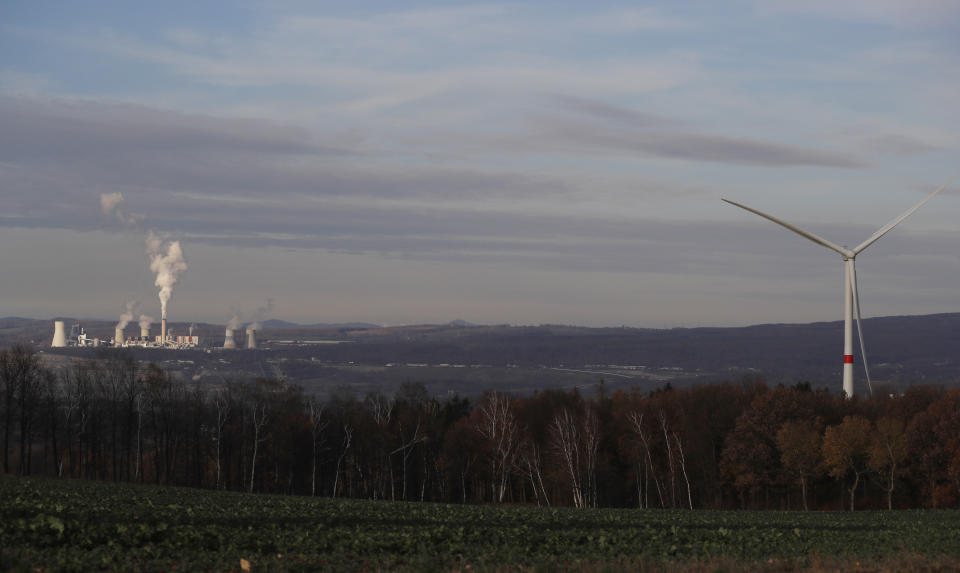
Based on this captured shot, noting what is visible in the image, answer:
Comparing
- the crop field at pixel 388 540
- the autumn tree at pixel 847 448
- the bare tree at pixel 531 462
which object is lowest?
the bare tree at pixel 531 462

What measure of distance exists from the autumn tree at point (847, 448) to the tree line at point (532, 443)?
0.16 m

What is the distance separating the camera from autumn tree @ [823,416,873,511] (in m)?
90.1

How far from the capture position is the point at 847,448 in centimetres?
9012

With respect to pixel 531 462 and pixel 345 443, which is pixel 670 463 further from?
pixel 345 443

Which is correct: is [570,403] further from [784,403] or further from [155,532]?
Answer: [155,532]

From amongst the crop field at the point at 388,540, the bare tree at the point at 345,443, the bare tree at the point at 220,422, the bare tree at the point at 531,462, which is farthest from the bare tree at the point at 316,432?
the crop field at the point at 388,540

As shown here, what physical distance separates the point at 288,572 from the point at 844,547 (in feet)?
75.7

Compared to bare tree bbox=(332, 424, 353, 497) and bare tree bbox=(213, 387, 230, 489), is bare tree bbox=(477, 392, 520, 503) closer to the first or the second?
bare tree bbox=(332, 424, 353, 497)

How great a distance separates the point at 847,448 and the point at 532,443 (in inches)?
1369

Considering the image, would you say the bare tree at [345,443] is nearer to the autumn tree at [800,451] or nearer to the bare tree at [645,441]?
the bare tree at [645,441]

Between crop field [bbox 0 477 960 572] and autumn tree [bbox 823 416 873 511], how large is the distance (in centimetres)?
3954

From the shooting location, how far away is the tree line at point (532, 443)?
3639 inches

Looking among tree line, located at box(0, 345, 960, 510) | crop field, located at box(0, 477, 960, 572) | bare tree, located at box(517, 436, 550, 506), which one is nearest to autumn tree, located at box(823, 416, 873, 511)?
tree line, located at box(0, 345, 960, 510)

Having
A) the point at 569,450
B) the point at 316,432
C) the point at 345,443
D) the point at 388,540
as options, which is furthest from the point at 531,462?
the point at 388,540
